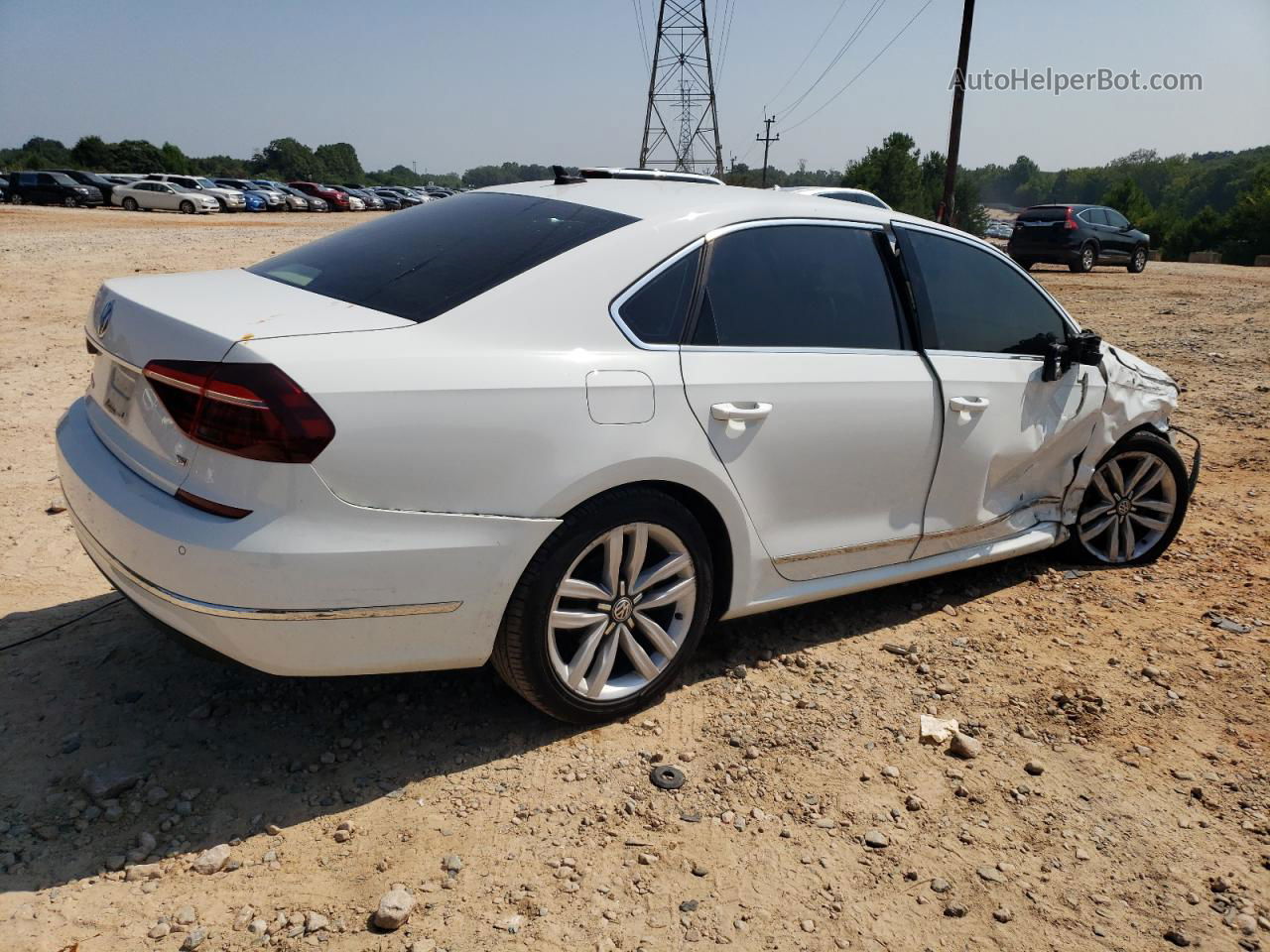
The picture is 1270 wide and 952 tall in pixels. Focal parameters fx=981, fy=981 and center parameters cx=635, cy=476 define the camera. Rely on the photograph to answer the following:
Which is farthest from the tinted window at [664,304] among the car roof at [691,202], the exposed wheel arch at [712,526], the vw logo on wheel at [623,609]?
the vw logo on wheel at [623,609]

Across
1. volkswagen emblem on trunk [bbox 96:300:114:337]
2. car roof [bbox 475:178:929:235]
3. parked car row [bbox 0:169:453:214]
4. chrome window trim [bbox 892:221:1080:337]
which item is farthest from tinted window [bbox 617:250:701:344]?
parked car row [bbox 0:169:453:214]

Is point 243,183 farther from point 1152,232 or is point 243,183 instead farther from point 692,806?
point 1152,232

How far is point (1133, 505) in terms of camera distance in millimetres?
4840

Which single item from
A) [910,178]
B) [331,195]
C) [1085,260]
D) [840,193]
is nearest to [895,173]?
[910,178]

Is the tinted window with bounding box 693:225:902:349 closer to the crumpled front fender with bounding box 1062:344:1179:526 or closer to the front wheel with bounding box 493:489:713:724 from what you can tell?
the front wheel with bounding box 493:489:713:724

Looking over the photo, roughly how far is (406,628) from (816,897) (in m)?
1.27

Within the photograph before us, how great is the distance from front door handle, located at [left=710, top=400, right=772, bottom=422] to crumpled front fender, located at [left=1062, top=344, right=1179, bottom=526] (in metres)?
2.07

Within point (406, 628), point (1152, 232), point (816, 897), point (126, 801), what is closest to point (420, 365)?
point (406, 628)

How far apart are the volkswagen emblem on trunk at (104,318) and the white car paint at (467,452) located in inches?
0.7

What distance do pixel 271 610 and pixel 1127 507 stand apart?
4091mm

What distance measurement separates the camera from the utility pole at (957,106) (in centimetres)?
2631

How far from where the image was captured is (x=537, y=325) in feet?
9.23

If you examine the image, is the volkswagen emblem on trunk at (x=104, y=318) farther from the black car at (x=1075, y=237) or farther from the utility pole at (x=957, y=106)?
the utility pole at (x=957, y=106)

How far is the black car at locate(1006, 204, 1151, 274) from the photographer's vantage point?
2231 cm
